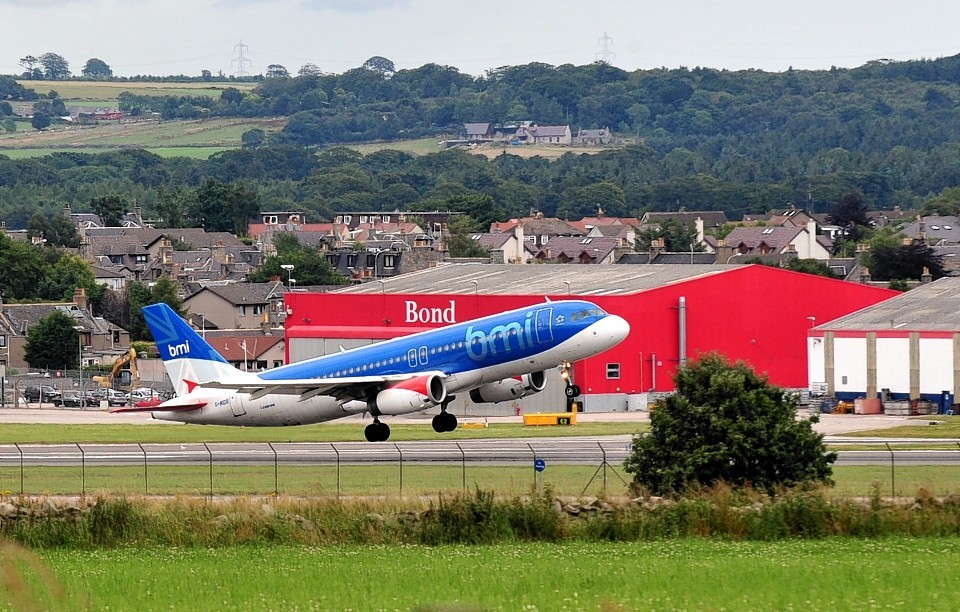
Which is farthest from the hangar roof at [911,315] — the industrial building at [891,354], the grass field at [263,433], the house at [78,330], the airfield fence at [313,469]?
the house at [78,330]

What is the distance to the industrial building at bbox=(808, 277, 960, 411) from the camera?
92188 millimetres

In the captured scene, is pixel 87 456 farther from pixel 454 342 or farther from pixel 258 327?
pixel 258 327

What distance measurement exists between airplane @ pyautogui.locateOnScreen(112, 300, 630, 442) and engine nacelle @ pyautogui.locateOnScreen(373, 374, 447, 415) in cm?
4

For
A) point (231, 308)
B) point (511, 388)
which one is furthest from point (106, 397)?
point (511, 388)

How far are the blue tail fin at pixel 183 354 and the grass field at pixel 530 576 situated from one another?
111 feet

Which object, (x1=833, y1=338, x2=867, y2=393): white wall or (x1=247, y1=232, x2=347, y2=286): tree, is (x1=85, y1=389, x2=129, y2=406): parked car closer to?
(x1=833, y1=338, x2=867, y2=393): white wall

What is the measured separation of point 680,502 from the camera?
1430 inches

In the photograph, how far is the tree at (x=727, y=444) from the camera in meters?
42.9

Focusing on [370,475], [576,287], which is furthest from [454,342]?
[576,287]

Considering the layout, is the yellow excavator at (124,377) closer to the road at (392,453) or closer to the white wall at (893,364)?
Result: the road at (392,453)

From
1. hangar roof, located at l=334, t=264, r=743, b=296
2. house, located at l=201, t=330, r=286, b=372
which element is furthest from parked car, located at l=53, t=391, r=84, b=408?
house, located at l=201, t=330, r=286, b=372

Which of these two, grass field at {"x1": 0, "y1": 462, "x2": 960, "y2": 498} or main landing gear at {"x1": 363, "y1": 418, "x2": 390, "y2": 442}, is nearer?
grass field at {"x1": 0, "y1": 462, "x2": 960, "y2": 498}

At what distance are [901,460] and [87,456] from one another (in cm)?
3121

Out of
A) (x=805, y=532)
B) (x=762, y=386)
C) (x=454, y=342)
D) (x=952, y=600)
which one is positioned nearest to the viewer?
(x=952, y=600)
